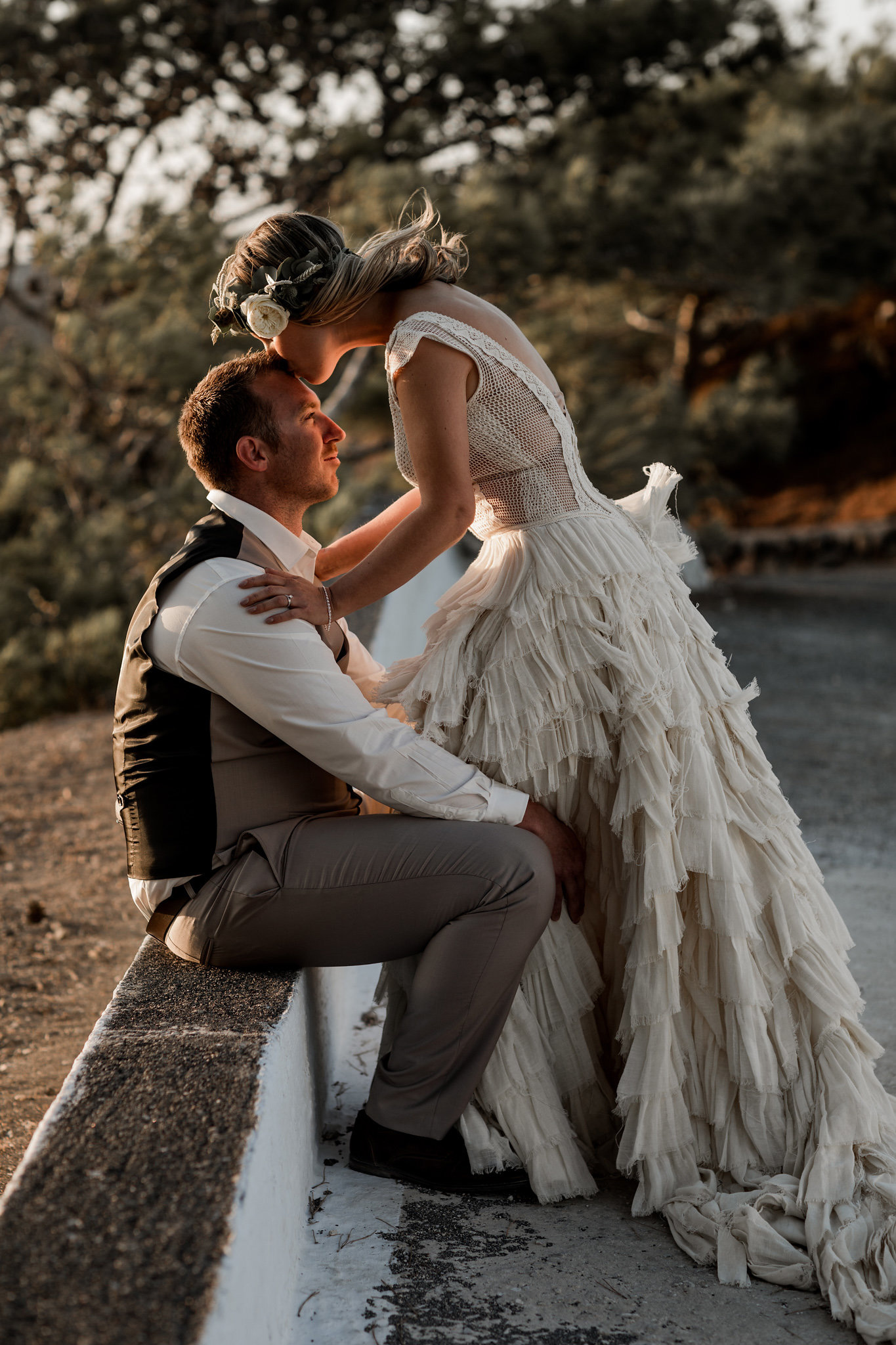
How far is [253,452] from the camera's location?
2.09 metres

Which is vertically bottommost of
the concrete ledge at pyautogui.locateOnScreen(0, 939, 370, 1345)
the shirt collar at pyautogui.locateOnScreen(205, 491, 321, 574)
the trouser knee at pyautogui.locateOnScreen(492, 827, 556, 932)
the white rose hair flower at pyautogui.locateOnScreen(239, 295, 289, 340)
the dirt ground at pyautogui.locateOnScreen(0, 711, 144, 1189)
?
the dirt ground at pyautogui.locateOnScreen(0, 711, 144, 1189)

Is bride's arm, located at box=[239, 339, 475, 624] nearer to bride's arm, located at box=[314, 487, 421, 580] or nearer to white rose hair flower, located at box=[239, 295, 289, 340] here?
white rose hair flower, located at box=[239, 295, 289, 340]

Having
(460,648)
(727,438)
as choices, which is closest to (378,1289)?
(460,648)

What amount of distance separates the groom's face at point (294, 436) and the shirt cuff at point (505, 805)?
1.95ft

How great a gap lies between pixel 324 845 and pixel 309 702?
0.23 metres

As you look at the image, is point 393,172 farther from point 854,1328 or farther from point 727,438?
point 854,1328

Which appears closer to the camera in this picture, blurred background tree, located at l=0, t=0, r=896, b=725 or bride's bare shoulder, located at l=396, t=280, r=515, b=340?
bride's bare shoulder, located at l=396, t=280, r=515, b=340

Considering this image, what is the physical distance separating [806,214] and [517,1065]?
25.9ft

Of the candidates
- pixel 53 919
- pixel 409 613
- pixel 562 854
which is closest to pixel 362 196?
pixel 409 613

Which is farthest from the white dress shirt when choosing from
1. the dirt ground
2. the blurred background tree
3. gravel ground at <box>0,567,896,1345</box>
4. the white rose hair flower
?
the blurred background tree

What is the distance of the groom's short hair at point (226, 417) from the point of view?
2.08 meters

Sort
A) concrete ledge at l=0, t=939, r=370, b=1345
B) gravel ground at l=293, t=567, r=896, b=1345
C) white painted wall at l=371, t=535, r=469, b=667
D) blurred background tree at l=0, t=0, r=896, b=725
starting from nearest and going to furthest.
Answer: concrete ledge at l=0, t=939, r=370, b=1345 → gravel ground at l=293, t=567, r=896, b=1345 → white painted wall at l=371, t=535, r=469, b=667 → blurred background tree at l=0, t=0, r=896, b=725

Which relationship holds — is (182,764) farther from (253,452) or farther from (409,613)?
(409,613)

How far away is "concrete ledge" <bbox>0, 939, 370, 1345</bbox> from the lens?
1169mm
